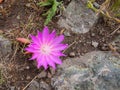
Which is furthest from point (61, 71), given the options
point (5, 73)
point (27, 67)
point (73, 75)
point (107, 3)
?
point (107, 3)

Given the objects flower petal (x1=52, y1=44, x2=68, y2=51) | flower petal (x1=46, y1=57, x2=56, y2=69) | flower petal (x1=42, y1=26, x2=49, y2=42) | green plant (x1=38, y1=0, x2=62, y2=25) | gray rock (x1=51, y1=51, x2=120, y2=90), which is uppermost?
green plant (x1=38, y1=0, x2=62, y2=25)

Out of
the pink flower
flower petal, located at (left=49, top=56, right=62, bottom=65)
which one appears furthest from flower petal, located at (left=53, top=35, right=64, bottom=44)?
flower petal, located at (left=49, top=56, right=62, bottom=65)

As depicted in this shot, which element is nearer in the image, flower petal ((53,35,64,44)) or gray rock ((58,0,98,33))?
flower petal ((53,35,64,44))

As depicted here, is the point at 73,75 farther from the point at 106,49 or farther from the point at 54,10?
the point at 54,10

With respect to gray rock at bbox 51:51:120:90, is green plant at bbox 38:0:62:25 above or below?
above

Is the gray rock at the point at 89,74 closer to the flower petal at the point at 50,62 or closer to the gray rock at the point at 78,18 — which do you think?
the flower petal at the point at 50,62

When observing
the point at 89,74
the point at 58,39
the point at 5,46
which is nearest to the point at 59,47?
the point at 58,39

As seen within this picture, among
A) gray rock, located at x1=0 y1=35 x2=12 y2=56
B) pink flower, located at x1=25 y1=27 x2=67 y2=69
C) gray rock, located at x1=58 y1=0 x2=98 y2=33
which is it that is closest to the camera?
pink flower, located at x1=25 y1=27 x2=67 y2=69

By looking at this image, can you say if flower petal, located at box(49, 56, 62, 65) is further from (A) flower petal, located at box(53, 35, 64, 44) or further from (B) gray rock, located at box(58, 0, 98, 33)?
(B) gray rock, located at box(58, 0, 98, 33)
